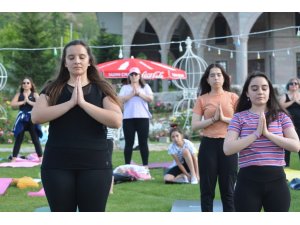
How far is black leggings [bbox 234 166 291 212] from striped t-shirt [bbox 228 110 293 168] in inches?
2.2

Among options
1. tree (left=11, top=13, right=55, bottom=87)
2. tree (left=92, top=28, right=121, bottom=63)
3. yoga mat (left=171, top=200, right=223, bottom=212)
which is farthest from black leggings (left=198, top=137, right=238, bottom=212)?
tree (left=11, top=13, right=55, bottom=87)

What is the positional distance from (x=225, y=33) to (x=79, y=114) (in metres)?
34.0

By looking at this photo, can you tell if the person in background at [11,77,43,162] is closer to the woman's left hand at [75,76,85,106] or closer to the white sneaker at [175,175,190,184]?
the white sneaker at [175,175,190,184]

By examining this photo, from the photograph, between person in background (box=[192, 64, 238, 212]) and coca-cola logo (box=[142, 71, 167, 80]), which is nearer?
person in background (box=[192, 64, 238, 212])

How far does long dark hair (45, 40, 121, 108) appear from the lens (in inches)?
146

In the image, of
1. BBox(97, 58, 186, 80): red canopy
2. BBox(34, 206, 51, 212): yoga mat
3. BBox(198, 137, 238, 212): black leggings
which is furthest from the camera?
BBox(97, 58, 186, 80): red canopy

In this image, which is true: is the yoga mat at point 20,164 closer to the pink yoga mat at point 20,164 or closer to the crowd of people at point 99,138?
the pink yoga mat at point 20,164

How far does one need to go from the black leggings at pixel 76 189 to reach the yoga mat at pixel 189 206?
3.04 metres

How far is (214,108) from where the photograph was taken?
5645mm

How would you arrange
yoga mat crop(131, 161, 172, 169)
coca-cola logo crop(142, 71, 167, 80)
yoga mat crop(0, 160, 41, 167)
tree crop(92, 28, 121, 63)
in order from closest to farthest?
1. yoga mat crop(131, 161, 172, 169)
2. yoga mat crop(0, 160, 41, 167)
3. coca-cola logo crop(142, 71, 167, 80)
4. tree crop(92, 28, 121, 63)

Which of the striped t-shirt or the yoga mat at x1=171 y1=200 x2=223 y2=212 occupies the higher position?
the striped t-shirt

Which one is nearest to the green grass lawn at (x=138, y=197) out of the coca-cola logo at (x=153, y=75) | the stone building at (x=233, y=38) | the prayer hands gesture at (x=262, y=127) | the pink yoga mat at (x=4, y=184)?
the pink yoga mat at (x=4, y=184)

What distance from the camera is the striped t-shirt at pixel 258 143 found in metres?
3.93
